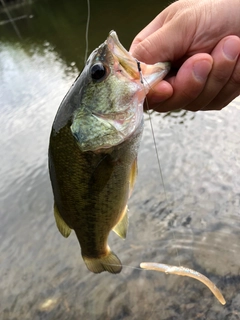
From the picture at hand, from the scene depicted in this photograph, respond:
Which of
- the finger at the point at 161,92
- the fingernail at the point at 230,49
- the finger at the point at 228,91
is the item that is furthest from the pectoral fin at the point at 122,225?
the fingernail at the point at 230,49

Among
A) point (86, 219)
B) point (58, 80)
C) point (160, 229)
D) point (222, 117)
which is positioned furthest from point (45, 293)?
point (58, 80)

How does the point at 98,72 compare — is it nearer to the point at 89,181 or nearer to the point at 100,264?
the point at 89,181

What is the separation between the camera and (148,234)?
4223mm

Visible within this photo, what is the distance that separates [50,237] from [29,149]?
2651mm

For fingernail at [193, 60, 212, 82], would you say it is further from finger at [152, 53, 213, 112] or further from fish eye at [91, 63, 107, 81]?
fish eye at [91, 63, 107, 81]

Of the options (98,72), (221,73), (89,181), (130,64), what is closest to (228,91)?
(221,73)

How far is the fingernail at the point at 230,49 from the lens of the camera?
5.52 feet

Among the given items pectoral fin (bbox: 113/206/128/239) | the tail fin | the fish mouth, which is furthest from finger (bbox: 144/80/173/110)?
the tail fin

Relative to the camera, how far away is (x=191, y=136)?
5.79 meters

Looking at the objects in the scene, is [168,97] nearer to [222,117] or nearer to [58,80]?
[222,117]

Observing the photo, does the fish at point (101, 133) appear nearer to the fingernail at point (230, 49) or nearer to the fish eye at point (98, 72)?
the fish eye at point (98, 72)

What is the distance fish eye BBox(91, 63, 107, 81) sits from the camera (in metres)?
1.62

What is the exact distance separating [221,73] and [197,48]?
0.19 metres

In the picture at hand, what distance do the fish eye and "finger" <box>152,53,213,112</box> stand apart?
16.0 inches
